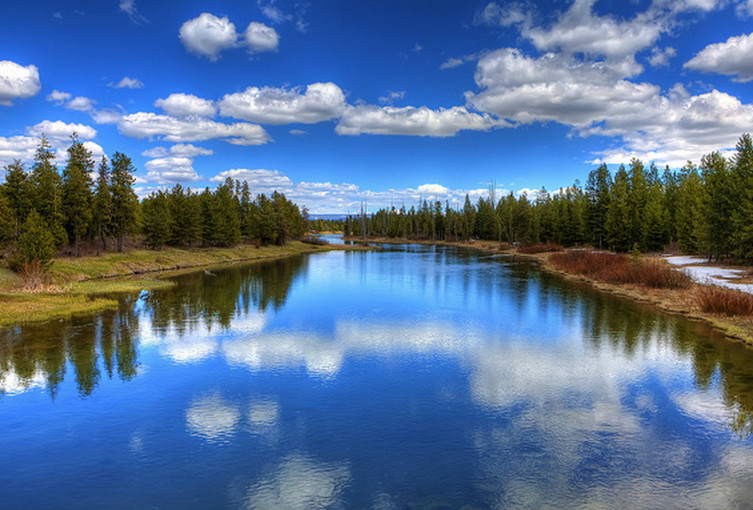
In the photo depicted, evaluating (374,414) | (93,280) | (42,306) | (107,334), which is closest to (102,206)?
(93,280)

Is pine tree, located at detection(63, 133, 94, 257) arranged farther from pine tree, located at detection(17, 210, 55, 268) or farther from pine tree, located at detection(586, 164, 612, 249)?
pine tree, located at detection(586, 164, 612, 249)

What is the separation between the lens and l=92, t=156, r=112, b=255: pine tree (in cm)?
5653

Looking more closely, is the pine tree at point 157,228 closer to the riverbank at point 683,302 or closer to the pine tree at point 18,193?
the pine tree at point 18,193

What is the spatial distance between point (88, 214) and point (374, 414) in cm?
5221

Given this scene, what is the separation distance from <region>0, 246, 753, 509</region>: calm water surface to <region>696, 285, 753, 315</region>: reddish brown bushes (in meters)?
2.75

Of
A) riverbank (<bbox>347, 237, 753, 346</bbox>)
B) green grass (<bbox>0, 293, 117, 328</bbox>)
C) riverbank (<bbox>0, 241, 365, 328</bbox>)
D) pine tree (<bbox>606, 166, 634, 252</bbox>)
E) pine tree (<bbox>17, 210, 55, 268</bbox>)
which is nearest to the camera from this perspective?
riverbank (<bbox>347, 237, 753, 346</bbox>)

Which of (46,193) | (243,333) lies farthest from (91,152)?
(243,333)

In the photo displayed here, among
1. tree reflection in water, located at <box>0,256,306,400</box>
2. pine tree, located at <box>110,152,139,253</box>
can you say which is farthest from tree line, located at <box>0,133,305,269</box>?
tree reflection in water, located at <box>0,256,306,400</box>

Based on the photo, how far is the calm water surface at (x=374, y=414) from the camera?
10.0m

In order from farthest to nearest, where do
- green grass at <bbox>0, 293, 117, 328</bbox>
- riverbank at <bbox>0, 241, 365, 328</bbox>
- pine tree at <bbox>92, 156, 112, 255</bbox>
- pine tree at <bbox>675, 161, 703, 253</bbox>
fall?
pine tree at <bbox>675, 161, 703, 253</bbox> → pine tree at <bbox>92, 156, 112, 255</bbox> → riverbank at <bbox>0, 241, 365, 328</bbox> → green grass at <bbox>0, 293, 117, 328</bbox>

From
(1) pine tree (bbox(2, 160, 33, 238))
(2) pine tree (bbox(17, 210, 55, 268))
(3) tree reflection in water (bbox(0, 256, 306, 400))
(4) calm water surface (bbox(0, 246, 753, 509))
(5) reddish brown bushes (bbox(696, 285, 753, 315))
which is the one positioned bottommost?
(4) calm water surface (bbox(0, 246, 753, 509))

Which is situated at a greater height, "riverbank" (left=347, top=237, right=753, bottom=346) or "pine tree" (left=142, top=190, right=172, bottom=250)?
"pine tree" (left=142, top=190, right=172, bottom=250)

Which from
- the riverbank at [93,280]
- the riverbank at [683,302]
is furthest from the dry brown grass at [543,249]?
the riverbank at [93,280]

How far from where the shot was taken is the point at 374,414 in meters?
14.1
